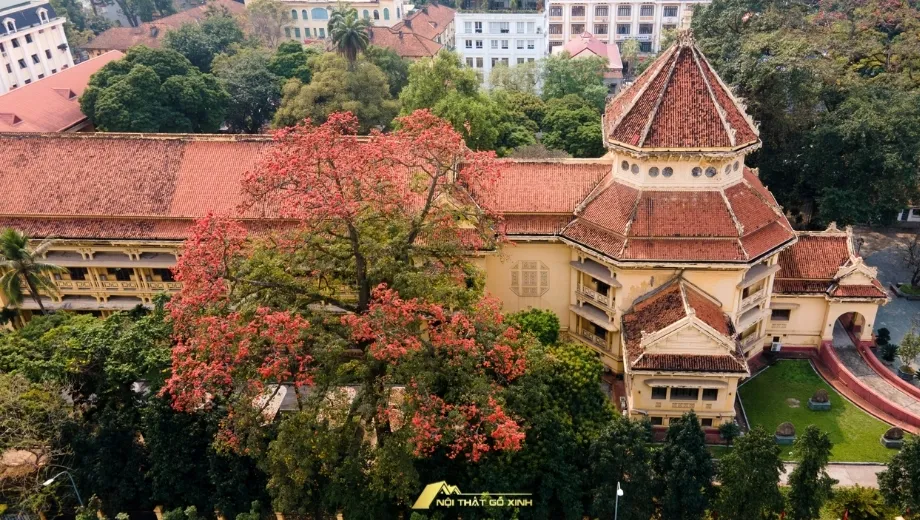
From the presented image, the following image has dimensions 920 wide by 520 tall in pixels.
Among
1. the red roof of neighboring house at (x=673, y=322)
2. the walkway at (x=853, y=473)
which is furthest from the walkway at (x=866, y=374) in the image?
the red roof of neighboring house at (x=673, y=322)

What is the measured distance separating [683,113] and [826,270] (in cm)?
1066

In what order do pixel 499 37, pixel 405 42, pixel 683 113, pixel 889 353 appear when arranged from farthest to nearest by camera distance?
pixel 499 37 < pixel 405 42 < pixel 889 353 < pixel 683 113

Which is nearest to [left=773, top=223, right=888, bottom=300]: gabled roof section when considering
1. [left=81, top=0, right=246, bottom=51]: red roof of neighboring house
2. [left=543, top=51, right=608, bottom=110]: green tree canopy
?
[left=543, top=51, right=608, bottom=110]: green tree canopy

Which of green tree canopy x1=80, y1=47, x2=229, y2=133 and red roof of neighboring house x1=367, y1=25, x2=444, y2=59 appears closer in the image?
green tree canopy x1=80, y1=47, x2=229, y2=133

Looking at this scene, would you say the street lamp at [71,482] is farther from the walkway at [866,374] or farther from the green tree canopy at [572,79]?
the green tree canopy at [572,79]

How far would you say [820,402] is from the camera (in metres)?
29.9

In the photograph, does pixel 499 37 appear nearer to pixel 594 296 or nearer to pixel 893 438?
pixel 594 296

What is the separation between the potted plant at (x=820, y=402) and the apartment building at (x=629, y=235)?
3447 millimetres

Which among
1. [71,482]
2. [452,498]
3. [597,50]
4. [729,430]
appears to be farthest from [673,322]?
[597,50]

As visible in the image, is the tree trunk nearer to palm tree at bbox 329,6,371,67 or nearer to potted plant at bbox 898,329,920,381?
palm tree at bbox 329,6,371,67

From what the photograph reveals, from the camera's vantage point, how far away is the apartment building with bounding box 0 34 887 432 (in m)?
28.4

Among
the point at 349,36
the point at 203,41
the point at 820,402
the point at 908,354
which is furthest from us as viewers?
the point at 203,41

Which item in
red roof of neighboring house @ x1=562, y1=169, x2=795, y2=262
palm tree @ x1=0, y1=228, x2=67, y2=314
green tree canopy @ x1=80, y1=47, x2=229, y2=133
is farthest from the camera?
green tree canopy @ x1=80, y1=47, x2=229, y2=133

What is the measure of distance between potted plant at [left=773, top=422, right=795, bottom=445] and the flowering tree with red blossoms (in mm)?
11608
